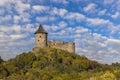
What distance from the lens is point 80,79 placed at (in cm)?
7488

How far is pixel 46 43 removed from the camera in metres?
98.6

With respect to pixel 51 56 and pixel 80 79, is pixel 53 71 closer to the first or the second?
pixel 51 56

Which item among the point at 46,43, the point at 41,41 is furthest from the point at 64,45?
the point at 41,41

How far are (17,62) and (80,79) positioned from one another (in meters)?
32.4

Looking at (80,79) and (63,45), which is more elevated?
(63,45)

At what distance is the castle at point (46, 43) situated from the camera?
9750 centimetres

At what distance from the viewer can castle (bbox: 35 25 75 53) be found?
97.5 meters

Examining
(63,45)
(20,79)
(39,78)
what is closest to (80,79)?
(39,78)

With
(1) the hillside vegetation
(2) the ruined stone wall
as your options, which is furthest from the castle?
(1) the hillside vegetation

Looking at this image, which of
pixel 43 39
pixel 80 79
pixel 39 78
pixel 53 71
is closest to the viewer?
pixel 80 79

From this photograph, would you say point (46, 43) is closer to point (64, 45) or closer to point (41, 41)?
point (41, 41)

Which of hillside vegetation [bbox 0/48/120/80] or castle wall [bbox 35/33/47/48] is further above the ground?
castle wall [bbox 35/33/47/48]

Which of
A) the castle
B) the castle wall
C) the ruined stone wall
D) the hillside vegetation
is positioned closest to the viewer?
the hillside vegetation

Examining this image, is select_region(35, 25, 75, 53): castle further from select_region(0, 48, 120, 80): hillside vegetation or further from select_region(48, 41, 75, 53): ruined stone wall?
select_region(0, 48, 120, 80): hillside vegetation
